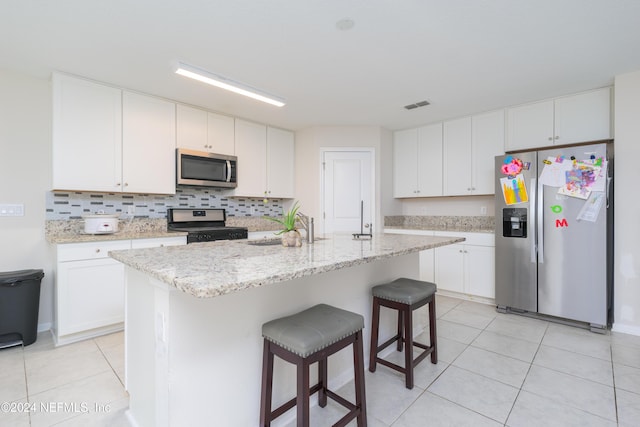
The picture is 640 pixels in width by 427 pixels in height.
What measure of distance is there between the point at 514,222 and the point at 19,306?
4.63 meters

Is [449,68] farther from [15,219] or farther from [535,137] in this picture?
[15,219]

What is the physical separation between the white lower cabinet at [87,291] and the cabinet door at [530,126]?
13.8 ft

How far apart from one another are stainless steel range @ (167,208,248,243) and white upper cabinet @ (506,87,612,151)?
135 inches

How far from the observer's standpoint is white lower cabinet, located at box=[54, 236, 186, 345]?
246cm

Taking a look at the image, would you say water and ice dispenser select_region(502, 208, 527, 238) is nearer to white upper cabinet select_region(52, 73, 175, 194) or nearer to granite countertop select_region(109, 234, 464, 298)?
granite countertop select_region(109, 234, 464, 298)

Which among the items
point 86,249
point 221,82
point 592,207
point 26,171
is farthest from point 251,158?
point 592,207

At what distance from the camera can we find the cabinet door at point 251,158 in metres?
3.97

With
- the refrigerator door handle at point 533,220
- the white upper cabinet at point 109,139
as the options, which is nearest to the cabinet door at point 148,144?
the white upper cabinet at point 109,139

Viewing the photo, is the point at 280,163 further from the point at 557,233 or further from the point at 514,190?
the point at 557,233

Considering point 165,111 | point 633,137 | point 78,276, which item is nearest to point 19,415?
point 78,276

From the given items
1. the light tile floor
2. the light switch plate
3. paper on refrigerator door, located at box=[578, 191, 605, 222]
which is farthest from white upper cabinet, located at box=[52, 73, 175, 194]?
paper on refrigerator door, located at box=[578, 191, 605, 222]

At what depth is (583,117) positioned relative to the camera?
3.05 metres

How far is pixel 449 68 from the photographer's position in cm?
261

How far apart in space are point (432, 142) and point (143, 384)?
4135 mm
